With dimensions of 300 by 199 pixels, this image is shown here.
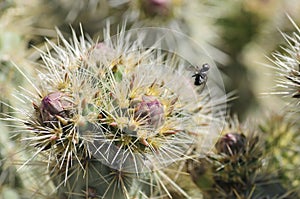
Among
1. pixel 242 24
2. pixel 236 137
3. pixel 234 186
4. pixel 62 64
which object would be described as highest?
pixel 242 24

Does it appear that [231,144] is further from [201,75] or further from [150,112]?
[150,112]

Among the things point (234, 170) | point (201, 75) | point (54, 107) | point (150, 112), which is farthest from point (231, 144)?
point (54, 107)

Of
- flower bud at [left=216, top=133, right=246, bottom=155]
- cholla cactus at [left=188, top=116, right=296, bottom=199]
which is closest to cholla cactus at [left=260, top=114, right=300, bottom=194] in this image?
cholla cactus at [left=188, top=116, right=296, bottom=199]

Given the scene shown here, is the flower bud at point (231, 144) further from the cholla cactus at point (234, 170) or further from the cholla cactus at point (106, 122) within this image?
the cholla cactus at point (106, 122)

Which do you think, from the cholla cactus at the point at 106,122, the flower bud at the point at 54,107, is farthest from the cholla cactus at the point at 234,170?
the flower bud at the point at 54,107

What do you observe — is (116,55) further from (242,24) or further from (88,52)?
(242,24)

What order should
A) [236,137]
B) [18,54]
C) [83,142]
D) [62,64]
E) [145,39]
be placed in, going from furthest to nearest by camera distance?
[145,39] → [18,54] → [236,137] → [62,64] → [83,142]

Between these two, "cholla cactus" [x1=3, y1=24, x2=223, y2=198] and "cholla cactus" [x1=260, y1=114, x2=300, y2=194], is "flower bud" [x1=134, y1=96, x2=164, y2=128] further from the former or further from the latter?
"cholla cactus" [x1=260, y1=114, x2=300, y2=194]

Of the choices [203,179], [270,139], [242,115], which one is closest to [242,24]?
[242,115]
